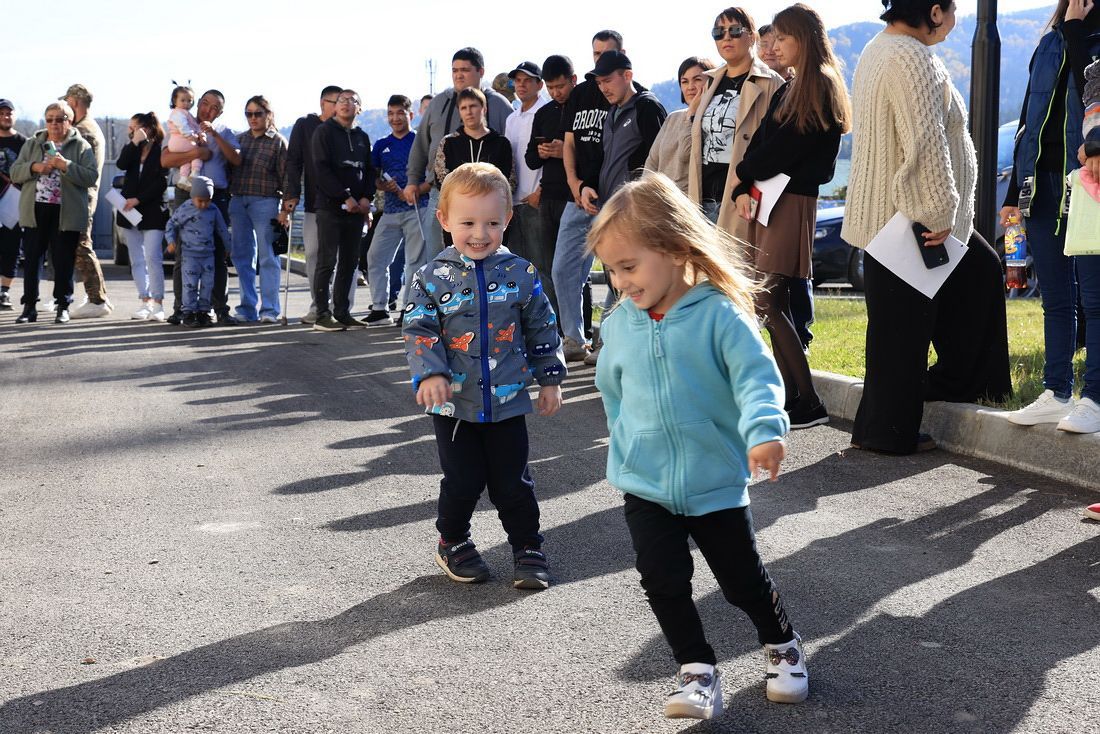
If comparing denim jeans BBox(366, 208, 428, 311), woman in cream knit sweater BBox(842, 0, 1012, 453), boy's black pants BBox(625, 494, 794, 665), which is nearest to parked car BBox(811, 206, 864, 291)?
denim jeans BBox(366, 208, 428, 311)

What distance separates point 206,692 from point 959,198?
14.0 ft

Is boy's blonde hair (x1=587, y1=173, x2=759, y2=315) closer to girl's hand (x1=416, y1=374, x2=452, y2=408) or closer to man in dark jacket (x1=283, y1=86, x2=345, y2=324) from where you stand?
girl's hand (x1=416, y1=374, x2=452, y2=408)

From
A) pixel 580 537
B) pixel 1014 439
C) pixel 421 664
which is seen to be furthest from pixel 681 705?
pixel 1014 439

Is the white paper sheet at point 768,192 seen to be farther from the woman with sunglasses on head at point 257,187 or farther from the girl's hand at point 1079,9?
the woman with sunglasses on head at point 257,187

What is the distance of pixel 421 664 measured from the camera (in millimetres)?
3492

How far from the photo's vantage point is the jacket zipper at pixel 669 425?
3107 mm

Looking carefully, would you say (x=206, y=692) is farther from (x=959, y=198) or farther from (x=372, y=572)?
(x=959, y=198)

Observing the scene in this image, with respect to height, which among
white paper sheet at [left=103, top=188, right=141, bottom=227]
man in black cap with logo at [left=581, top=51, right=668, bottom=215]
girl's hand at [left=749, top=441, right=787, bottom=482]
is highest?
man in black cap with logo at [left=581, top=51, right=668, bottom=215]

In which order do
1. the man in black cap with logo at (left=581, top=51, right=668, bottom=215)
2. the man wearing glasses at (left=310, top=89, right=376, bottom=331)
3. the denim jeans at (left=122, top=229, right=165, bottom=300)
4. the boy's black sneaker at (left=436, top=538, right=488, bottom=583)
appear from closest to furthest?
the boy's black sneaker at (left=436, top=538, right=488, bottom=583) < the man in black cap with logo at (left=581, top=51, right=668, bottom=215) < the man wearing glasses at (left=310, top=89, right=376, bottom=331) < the denim jeans at (left=122, top=229, right=165, bottom=300)

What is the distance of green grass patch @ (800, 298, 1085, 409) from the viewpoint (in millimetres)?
7174

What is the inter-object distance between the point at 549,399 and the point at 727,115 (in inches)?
150

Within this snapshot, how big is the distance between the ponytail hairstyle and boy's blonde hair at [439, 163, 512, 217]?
2721 millimetres

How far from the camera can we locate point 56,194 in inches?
516

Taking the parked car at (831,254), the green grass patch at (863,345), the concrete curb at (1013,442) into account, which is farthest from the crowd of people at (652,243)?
the parked car at (831,254)
